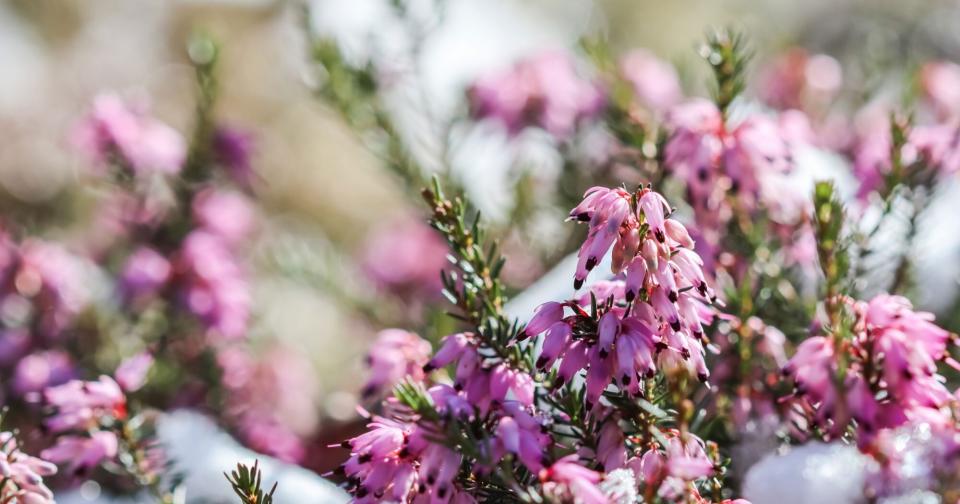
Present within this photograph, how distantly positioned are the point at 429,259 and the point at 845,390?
165 cm

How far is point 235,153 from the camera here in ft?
6.03

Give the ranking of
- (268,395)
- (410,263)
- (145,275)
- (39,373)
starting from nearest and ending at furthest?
(39,373) < (145,275) < (268,395) < (410,263)

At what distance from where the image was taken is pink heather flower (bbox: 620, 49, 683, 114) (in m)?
1.88

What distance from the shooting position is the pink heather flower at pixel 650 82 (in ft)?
6.15

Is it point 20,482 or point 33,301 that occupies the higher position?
point 33,301

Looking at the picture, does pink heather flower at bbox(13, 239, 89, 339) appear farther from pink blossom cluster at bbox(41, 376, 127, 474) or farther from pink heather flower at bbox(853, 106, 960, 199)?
pink heather flower at bbox(853, 106, 960, 199)

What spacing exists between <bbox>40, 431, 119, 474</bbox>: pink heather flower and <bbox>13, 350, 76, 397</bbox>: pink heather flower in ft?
1.61

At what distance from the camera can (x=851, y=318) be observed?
0.85 metres

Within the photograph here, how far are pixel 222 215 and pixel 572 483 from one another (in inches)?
49.9

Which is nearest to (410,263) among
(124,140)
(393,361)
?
(124,140)

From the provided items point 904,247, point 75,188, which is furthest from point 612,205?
point 75,188

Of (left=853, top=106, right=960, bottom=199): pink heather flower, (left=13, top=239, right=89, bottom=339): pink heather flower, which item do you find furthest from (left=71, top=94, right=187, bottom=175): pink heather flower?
(left=853, top=106, right=960, bottom=199): pink heather flower

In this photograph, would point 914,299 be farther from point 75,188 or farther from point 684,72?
point 75,188

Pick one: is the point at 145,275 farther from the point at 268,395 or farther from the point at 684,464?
the point at 684,464
